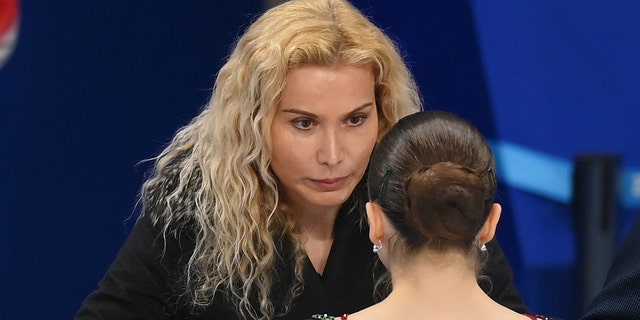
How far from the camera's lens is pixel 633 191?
4.03m

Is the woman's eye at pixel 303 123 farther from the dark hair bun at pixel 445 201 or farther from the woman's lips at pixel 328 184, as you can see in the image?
the dark hair bun at pixel 445 201

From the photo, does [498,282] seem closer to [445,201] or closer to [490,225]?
[490,225]

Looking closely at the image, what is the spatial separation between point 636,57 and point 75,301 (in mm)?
2091

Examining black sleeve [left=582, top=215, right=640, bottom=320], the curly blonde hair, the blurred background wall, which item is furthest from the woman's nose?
the blurred background wall

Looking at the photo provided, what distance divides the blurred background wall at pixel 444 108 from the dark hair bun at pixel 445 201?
2024 millimetres

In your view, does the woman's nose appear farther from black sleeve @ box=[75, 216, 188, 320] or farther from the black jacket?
black sleeve @ box=[75, 216, 188, 320]

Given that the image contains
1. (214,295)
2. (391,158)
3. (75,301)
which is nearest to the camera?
(391,158)

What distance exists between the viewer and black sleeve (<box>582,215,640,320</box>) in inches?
79.3

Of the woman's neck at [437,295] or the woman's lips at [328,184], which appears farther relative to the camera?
the woman's lips at [328,184]

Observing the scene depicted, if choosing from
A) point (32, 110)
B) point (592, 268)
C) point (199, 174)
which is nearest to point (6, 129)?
point (32, 110)

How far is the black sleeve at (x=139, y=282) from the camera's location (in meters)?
2.53

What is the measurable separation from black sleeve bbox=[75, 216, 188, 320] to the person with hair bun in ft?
2.29

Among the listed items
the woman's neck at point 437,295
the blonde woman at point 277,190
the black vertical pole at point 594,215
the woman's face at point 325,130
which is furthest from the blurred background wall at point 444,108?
the woman's neck at point 437,295

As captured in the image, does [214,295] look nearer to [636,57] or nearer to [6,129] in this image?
[6,129]
